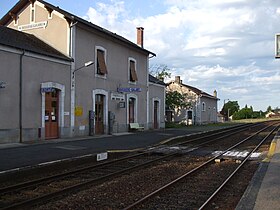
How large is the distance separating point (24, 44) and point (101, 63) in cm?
Answer: 663

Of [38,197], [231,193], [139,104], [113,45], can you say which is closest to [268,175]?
[231,193]

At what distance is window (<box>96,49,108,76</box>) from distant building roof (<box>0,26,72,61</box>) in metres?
3.41

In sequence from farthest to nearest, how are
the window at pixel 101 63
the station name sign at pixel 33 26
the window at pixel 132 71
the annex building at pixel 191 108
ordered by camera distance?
the annex building at pixel 191 108 → the window at pixel 132 71 → the window at pixel 101 63 → the station name sign at pixel 33 26

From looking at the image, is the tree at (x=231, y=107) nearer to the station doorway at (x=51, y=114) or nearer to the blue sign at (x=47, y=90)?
the station doorway at (x=51, y=114)

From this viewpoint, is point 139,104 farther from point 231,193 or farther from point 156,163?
point 231,193

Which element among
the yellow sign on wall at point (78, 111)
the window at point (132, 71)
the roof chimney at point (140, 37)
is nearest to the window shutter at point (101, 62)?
the yellow sign on wall at point (78, 111)

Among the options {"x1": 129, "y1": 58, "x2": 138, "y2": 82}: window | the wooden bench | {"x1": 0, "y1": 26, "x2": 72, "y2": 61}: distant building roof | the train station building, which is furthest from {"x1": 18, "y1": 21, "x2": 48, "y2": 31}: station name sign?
the wooden bench

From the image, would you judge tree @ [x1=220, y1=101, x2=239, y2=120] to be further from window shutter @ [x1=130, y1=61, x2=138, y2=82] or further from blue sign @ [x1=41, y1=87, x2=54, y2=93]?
blue sign @ [x1=41, y1=87, x2=54, y2=93]

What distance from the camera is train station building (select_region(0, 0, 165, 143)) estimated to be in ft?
54.2

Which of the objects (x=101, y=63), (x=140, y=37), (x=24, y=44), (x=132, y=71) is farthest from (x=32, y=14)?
(x=140, y=37)

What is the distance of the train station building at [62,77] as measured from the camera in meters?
16.5

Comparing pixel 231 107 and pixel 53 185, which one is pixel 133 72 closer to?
pixel 53 185

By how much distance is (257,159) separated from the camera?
13.9 metres

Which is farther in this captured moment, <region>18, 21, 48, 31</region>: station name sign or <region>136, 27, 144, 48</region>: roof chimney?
<region>136, 27, 144, 48</region>: roof chimney
